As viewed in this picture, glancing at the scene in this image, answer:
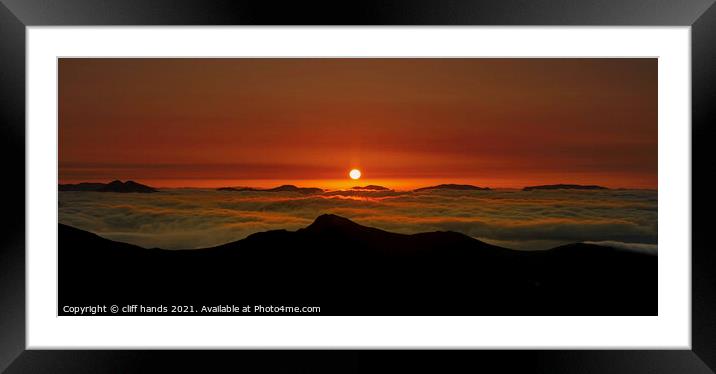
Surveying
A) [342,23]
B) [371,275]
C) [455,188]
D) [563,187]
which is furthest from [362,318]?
[342,23]

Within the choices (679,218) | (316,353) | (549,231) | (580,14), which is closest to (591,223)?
(549,231)

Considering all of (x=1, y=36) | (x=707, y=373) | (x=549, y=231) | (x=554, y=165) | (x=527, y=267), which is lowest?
(x=707, y=373)

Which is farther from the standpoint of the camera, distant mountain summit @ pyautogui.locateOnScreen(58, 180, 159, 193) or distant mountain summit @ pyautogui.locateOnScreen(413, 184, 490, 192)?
distant mountain summit @ pyautogui.locateOnScreen(413, 184, 490, 192)

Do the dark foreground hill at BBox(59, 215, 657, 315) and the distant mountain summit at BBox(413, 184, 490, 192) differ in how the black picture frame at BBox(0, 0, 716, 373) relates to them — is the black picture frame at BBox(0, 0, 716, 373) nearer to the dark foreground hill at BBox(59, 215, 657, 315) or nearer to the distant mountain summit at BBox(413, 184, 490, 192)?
the dark foreground hill at BBox(59, 215, 657, 315)

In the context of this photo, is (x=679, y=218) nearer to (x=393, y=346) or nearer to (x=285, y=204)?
(x=393, y=346)

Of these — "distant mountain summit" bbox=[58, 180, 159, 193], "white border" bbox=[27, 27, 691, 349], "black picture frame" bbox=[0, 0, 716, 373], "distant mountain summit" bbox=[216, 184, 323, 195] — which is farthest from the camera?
"distant mountain summit" bbox=[216, 184, 323, 195]

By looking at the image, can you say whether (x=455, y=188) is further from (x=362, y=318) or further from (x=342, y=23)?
(x=342, y=23)

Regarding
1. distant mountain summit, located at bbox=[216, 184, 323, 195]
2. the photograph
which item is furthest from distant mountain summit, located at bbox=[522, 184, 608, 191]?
distant mountain summit, located at bbox=[216, 184, 323, 195]
